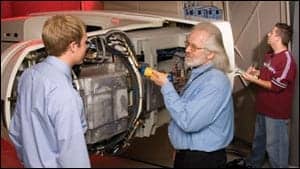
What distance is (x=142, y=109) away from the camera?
2582 millimetres

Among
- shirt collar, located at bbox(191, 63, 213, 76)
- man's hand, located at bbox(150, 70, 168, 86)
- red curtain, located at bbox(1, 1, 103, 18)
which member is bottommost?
man's hand, located at bbox(150, 70, 168, 86)

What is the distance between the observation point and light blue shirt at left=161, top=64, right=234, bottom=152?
6.22 ft

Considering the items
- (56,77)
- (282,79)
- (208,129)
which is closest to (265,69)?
(282,79)

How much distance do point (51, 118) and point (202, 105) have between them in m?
0.70

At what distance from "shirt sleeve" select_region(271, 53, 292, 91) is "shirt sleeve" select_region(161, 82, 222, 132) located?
4.20 feet

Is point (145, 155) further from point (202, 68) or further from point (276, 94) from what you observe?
point (202, 68)

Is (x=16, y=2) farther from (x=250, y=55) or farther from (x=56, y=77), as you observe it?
(x=56, y=77)

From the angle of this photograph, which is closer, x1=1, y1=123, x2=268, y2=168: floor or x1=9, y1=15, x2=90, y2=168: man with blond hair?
x1=9, y1=15, x2=90, y2=168: man with blond hair

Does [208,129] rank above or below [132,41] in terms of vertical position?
below

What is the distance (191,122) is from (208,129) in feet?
0.42

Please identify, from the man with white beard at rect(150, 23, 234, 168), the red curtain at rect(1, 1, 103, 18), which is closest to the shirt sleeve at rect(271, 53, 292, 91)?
the man with white beard at rect(150, 23, 234, 168)

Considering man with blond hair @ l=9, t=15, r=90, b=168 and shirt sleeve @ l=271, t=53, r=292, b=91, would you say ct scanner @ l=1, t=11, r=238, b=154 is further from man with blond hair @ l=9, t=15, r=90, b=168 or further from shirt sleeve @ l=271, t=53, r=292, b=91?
man with blond hair @ l=9, t=15, r=90, b=168

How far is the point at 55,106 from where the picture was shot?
4.90 ft

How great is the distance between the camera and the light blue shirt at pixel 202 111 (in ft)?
6.22
